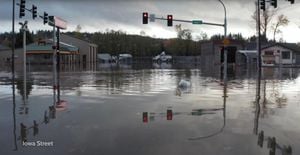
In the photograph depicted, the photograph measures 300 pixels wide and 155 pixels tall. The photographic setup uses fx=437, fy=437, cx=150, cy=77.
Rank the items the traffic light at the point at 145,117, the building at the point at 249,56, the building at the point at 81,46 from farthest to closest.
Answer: the building at the point at 81,46, the building at the point at 249,56, the traffic light at the point at 145,117

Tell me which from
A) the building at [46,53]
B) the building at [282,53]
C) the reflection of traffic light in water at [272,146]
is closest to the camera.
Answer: the reflection of traffic light in water at [272,146]

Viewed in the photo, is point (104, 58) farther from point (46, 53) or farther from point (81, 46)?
point (46, 53)

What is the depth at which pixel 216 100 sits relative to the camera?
17812 mm

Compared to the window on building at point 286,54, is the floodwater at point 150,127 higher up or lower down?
lower down

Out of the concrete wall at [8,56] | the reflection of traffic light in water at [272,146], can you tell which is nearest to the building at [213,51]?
the concrete wall at [8,56]

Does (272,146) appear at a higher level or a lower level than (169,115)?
lower

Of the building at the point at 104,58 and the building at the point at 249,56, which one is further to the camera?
the building at the point at 104,58

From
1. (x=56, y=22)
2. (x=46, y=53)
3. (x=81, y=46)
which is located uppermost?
(x=81, y=46)

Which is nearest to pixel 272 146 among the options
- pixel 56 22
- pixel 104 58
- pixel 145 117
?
pixel 145 117

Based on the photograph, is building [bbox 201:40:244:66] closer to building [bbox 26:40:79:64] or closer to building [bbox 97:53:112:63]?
building [bbox 26:40:79:64]

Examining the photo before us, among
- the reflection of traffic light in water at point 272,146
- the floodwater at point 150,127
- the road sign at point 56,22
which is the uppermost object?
the road sign at point 56,22

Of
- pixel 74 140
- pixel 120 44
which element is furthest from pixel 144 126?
pixel 120 44

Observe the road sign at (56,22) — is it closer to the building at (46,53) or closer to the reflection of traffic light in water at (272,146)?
the reflection of traffic light in water at (272,146)

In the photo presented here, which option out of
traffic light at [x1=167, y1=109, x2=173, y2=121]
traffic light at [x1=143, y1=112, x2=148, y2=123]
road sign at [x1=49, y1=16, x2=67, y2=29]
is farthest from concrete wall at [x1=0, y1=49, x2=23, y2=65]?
traffic light at [x1=143, y1=112, x2=148, y2=123]
